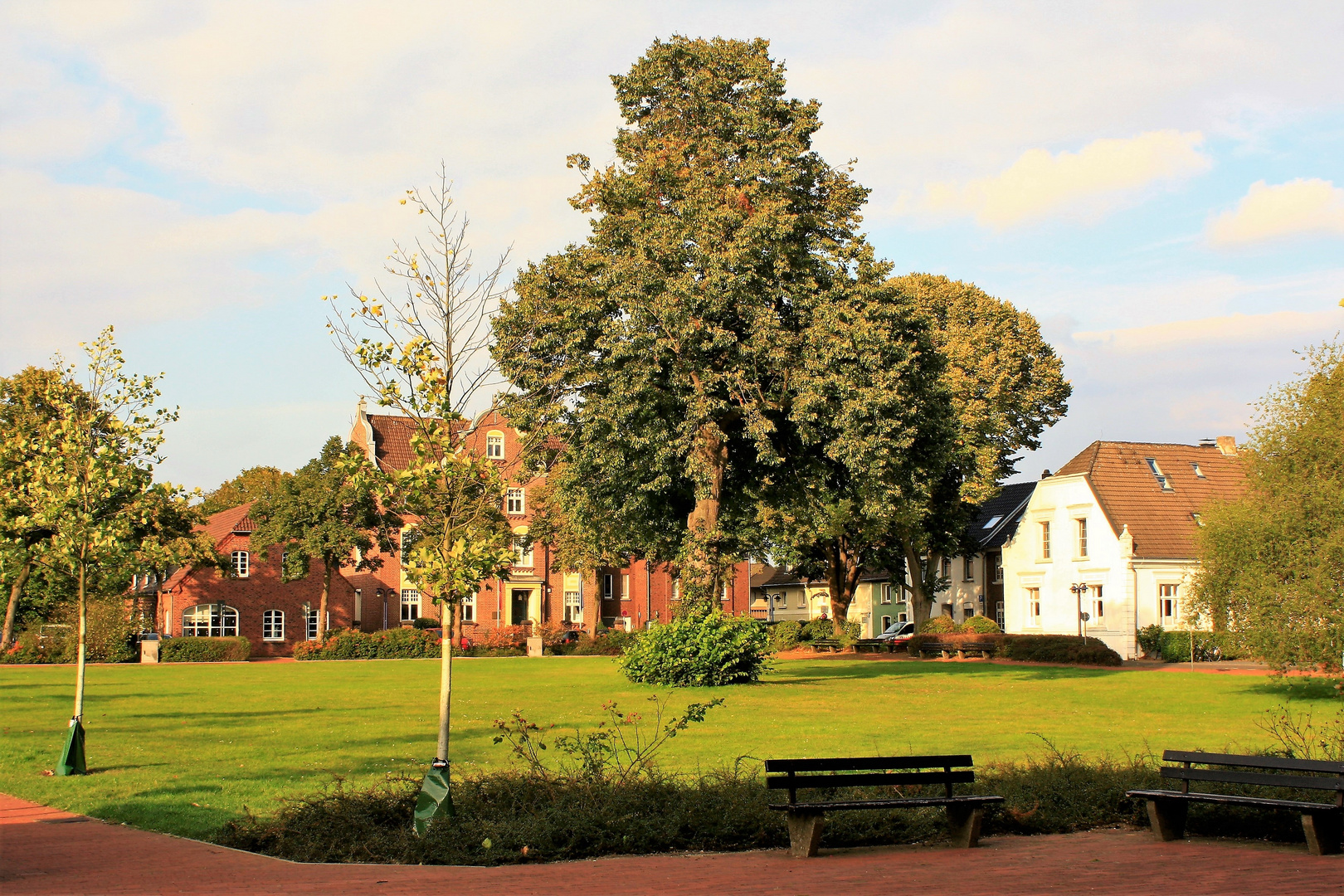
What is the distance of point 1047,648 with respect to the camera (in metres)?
43.5

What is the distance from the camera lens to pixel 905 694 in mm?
27516

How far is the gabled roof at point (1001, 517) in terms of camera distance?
2426 inches

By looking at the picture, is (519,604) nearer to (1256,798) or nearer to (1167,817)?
(1167,817)

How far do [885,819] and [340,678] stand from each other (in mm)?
29202

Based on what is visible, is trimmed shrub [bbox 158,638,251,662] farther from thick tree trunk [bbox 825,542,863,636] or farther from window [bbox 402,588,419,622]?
thick tree trunk [bbox 825,542,863,636]

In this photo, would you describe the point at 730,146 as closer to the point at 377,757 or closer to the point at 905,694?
the point at 905,694

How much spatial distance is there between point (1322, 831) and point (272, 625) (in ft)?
201

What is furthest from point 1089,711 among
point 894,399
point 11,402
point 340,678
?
point 11,402

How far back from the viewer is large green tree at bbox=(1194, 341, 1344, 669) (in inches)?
993

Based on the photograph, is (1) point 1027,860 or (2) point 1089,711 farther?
(2) point 1089,711

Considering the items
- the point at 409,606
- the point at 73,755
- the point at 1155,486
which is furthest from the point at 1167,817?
the point at 409,606

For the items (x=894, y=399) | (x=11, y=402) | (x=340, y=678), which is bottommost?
(x=340, y=678)

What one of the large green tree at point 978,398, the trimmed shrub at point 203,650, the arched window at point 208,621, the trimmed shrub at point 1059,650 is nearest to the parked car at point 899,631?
the large green tree at point 978,398

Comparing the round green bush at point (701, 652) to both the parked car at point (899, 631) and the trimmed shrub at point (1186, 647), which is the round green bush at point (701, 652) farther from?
the parked car at point (899, 631)
